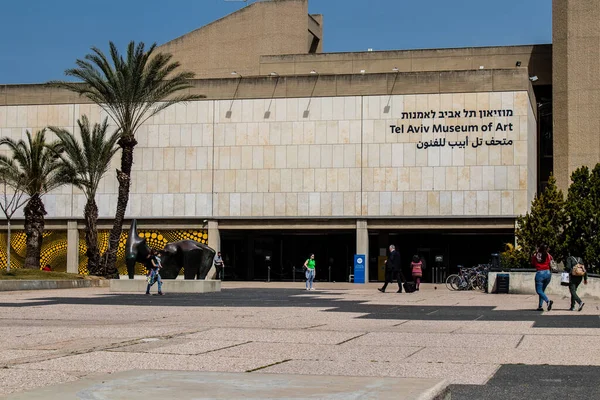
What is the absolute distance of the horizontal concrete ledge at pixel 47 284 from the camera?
117 ft

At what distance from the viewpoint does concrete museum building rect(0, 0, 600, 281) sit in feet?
174

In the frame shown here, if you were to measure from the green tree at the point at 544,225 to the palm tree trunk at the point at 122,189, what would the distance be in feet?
63.6

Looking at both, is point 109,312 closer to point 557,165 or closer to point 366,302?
point 366,302

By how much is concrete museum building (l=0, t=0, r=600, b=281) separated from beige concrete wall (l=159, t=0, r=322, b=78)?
405 inches

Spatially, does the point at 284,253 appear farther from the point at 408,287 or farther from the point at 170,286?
the point at 170,286

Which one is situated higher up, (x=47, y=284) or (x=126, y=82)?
(x=126, y=82)

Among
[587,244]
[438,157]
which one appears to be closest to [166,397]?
[587,244]

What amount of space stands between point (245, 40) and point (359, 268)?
69.9 ft

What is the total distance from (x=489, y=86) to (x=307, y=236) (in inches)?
551

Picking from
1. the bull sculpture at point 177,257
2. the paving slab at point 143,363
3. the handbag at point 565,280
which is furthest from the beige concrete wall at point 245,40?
the paving slab at point 143,363

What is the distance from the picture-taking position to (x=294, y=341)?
14.4 meters

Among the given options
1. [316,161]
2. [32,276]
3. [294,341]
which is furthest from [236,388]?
[316,161]

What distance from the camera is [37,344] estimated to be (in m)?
13.7

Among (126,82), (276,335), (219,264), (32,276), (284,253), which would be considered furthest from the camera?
(284,253)
